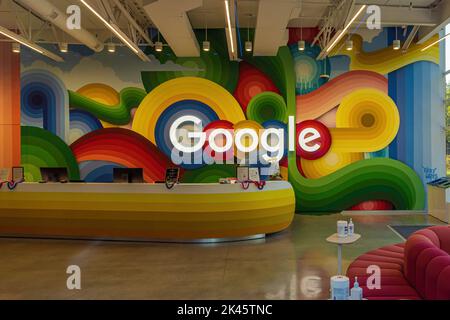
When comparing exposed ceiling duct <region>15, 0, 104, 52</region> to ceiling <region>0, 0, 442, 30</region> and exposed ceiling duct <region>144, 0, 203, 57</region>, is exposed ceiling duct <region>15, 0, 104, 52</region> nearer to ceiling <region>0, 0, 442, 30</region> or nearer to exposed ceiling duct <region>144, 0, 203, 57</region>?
ceiling <region>0, 0, 442, 30</region>

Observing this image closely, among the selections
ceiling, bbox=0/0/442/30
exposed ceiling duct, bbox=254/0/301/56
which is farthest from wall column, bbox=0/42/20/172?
exposed ceiling duct, bbox=254/0/301/56

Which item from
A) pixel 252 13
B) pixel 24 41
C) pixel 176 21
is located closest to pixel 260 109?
pixel 252 13

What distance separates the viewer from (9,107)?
31.9ft

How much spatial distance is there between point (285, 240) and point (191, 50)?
5.38 meters

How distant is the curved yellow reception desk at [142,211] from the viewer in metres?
6.13

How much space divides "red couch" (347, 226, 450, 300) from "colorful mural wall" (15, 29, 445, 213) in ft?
18.2

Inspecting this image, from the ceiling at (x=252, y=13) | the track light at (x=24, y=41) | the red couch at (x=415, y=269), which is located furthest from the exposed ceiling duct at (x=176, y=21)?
the red couch at (x=415, y=269)

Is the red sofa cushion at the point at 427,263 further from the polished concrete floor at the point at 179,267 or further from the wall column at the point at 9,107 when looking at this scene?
the wall column at the point at 9,107

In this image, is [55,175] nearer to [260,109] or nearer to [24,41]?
[24,41]

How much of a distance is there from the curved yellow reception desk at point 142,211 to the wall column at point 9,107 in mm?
3616

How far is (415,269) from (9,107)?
34.5 feet

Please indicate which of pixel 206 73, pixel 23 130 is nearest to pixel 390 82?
pixel 206 73

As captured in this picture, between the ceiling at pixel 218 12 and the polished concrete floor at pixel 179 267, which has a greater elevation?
the ceiling at pixel 218 12

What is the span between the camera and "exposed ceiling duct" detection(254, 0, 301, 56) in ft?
21.0
